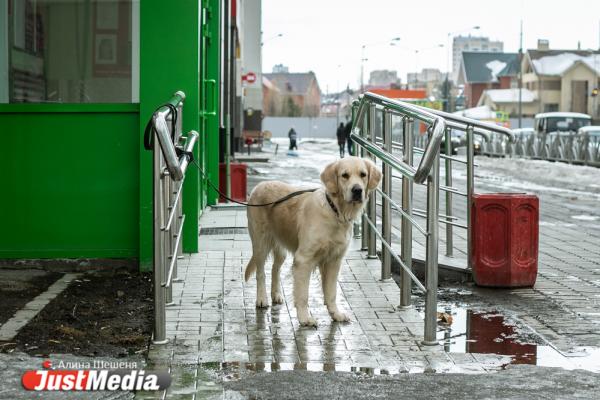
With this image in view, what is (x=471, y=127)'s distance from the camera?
8852 millimetres

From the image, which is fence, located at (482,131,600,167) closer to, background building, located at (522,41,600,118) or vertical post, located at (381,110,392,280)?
vertical post, located at (381,110,392,280)

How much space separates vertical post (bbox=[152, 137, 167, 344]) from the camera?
6109mm

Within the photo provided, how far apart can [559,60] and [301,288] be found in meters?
106

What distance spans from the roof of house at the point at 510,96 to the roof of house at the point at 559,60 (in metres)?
2.77

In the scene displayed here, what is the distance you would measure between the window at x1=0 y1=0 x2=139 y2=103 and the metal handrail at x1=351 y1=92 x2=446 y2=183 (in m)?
2.08

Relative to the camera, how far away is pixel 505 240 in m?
8.59

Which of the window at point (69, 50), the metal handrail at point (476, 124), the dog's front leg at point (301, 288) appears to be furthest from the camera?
the window at point (69, 50)

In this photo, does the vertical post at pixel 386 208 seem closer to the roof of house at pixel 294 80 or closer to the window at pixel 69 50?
the window at pixel 69 50

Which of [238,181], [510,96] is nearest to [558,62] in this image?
[510,96]

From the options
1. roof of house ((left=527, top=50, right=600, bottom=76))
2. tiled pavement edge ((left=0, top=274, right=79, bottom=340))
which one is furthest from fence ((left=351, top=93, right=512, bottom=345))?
roof of house ((left=527, top=50, right=600, bottom=76))

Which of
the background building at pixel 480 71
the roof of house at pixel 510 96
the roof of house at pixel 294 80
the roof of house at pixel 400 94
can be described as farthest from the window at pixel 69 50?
the roof of house at pixel 294 80

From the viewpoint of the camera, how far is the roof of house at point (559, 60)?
104m

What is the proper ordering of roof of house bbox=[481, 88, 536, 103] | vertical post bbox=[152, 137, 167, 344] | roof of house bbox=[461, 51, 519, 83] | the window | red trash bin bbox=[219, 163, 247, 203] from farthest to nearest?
1. roof of house bbox=[461, 51, 519, 83]
2. roof of house bbox=[481, 88, 536, 103]
3. red trash bin bbox=[219, 163, 247, 203]
4. the window
5. vertical post bbox=[152, 137, 167, 344]

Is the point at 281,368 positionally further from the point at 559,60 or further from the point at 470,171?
the point at 559,60
